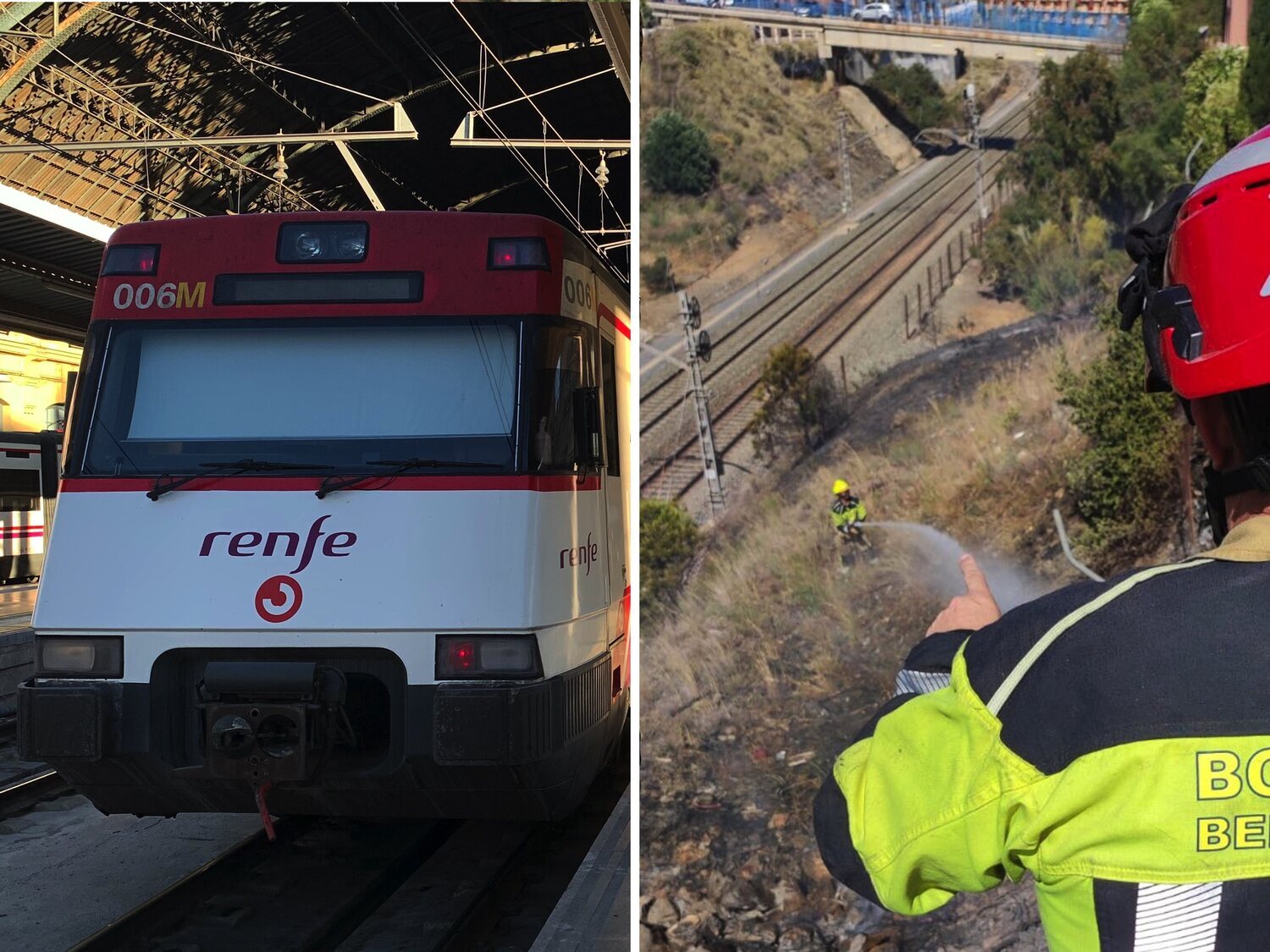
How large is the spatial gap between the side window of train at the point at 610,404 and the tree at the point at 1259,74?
118 inches

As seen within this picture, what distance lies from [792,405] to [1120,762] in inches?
170

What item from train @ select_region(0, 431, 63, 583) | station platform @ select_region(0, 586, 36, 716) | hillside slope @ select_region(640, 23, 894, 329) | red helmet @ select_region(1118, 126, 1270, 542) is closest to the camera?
red helmet @ select_region(1118, 126, 1270, 542)

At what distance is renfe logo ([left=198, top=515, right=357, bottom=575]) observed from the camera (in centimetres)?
500

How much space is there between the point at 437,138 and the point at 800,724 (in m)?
13.1

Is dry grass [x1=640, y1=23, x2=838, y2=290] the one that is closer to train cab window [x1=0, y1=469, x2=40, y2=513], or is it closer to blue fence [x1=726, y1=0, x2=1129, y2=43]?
blue fence [x1=726, y1=0, x2=1129, y2=43]

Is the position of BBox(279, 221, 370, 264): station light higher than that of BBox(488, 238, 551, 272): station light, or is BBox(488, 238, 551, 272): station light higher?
BBox(279, 221, 370, 264): station light

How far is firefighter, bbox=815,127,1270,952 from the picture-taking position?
1438mm

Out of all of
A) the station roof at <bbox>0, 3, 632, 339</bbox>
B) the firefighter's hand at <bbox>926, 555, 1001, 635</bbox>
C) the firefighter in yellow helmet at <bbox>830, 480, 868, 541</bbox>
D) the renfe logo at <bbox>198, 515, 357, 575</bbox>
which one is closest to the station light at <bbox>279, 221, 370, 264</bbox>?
the renfe logo at <bbox>198, 515, 357, 575</bbox>

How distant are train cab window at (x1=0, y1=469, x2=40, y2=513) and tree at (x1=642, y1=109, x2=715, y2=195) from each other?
52.7ft

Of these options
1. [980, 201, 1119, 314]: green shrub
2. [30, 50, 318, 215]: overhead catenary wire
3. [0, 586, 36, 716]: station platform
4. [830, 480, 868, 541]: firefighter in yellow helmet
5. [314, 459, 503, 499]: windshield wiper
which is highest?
[30, 50, 318, 215]: overhead catenary wire

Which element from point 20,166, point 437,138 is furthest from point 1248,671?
point 437,138

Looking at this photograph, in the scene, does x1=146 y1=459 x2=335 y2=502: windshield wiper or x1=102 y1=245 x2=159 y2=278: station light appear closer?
x1=146 y1=459 x2=335 y2=502: windshield wiper

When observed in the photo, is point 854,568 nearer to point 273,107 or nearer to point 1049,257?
point 1049,257

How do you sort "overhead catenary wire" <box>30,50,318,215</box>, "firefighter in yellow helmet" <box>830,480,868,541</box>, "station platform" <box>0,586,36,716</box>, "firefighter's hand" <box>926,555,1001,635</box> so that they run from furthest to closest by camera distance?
"overhead catenary wire" <box>30,50,318,215</box> → "station platform" <box>0,586,36,716</box> → "firefighter in yellow helmet" <box>830,480,868,541</box> → "firefighter's hand" <box>926,555,1001,635</box>
